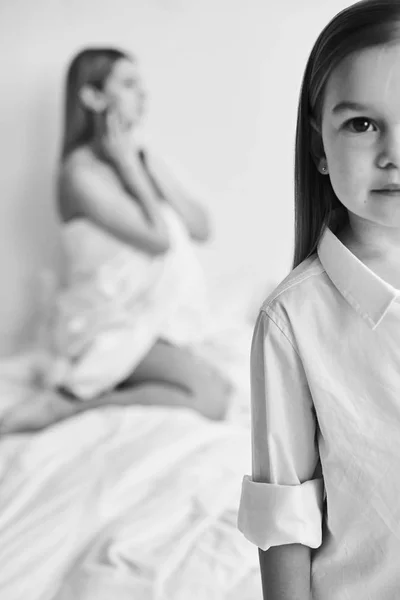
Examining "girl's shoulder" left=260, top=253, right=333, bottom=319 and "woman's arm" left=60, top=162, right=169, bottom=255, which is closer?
"girl's shoulder" left=260, top=253, right=333, bottom=319

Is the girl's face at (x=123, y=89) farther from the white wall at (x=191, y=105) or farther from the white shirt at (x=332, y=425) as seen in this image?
the white shirt at (x=332, y=425)

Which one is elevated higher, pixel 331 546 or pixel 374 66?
pixel 374 66

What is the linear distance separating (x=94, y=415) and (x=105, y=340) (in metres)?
0.19

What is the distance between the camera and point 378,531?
2.09ft

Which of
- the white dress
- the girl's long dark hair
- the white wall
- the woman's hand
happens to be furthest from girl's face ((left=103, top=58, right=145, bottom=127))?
the girl's long dark hair

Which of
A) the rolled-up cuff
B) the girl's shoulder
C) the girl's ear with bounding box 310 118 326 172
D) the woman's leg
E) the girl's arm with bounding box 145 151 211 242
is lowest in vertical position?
the woman's leg

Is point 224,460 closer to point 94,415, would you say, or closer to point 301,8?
point 94,415

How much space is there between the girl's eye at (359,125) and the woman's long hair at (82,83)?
1.63 meters

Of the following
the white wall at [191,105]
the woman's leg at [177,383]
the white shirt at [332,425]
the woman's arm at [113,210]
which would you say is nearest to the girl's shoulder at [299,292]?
the white shirt at [332,425]

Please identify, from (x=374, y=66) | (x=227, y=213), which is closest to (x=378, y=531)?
(x=374, y=66)

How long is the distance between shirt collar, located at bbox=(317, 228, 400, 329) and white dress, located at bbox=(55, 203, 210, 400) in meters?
1.24

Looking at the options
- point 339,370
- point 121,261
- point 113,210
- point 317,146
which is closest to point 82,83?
point 113,210

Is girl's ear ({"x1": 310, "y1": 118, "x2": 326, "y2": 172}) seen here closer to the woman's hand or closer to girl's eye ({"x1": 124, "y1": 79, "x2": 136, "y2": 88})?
the woman's hand

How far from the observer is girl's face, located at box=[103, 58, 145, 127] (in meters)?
2.12
